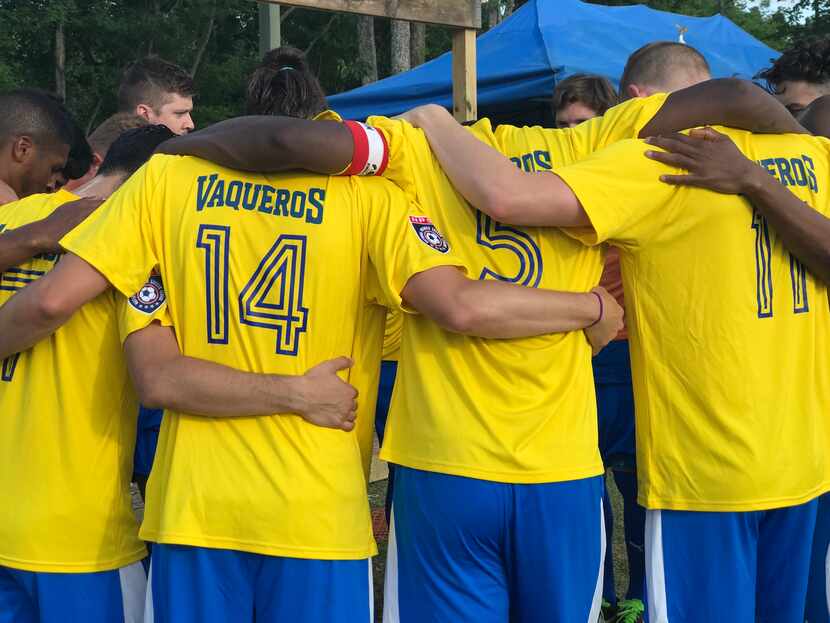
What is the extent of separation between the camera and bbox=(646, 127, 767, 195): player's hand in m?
2.53

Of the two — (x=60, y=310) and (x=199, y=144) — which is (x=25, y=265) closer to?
(x=60, y=310)

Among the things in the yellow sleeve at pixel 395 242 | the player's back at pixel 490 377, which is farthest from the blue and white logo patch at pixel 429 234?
the player's back at pixel 490 377

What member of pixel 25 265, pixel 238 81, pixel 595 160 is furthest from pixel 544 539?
pixel 238 81

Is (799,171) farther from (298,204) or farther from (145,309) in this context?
(145,309)

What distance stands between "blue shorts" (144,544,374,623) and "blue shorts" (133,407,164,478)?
44.5 inches

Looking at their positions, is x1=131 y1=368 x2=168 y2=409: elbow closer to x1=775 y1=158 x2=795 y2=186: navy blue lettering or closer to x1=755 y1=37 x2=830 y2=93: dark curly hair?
x1=775 y1=158 x2=795 y2=186: navy blue lettering

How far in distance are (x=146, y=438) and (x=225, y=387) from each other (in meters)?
1.34

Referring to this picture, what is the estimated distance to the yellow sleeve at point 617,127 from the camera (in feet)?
8.77

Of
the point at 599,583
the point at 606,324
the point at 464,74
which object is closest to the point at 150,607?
the point at 599,583

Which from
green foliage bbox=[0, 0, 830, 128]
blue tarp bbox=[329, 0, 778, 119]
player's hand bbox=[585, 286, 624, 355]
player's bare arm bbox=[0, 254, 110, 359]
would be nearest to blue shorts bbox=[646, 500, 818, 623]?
player's hand bbox=[585, 286, 624, 355]

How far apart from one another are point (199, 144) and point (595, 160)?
105cm

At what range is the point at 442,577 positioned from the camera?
2.49 m

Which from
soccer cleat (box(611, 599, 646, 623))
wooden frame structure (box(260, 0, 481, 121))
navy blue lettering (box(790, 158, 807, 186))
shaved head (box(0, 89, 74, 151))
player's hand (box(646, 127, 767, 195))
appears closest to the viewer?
player's hand (box(646, 127, 767, 195))

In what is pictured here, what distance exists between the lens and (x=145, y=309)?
2.44 metres
